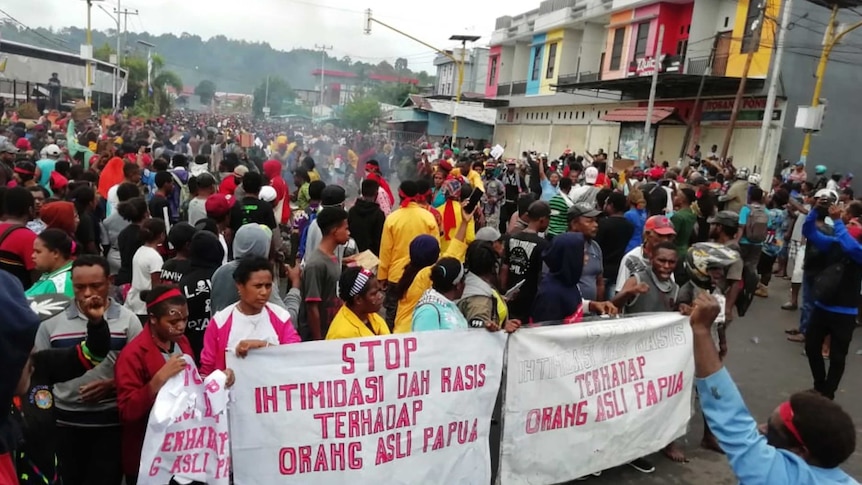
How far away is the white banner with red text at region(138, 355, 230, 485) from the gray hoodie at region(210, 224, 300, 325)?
0.77 m

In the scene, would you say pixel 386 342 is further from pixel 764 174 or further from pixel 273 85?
pixel 273 85

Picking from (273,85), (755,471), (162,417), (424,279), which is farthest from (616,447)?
(273,85)

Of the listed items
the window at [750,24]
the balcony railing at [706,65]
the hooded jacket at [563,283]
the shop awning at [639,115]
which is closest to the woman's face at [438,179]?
the hooded jacket at [563,283]

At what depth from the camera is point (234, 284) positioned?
3.89 metres

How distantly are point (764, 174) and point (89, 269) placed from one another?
22.6m

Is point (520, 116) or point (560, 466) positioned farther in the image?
point (520, 116)

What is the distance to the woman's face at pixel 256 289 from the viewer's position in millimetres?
3379

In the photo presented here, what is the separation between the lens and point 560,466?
4008 mm

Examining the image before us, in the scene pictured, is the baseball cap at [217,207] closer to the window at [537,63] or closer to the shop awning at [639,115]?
the shop awning at [639,115]

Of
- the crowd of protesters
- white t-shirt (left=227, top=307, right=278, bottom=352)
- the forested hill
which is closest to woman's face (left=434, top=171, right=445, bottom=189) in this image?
the crowd of protesters

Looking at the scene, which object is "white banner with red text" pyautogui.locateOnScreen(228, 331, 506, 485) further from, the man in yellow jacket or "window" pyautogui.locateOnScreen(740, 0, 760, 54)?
"window" pyautogui.locateOnScreen(740, 0, 760, 54)

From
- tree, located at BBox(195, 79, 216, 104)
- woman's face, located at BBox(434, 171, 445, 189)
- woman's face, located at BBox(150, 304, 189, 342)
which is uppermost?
tree, located at BBox(195, 79, 216, 104)

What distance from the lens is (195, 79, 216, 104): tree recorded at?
7444cm

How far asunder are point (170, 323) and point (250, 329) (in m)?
0.51
